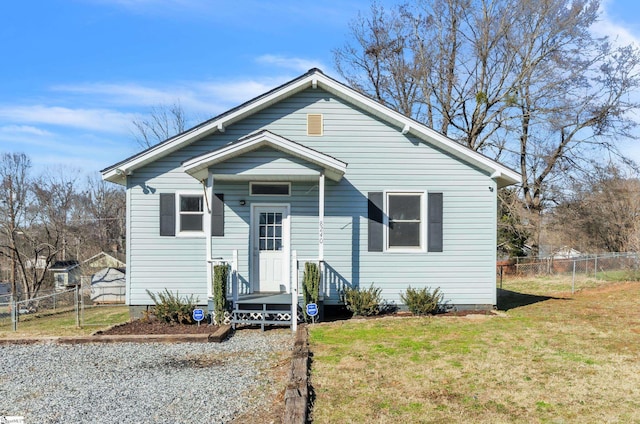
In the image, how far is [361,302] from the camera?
10.1m

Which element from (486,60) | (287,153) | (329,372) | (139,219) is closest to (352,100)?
(287,153)

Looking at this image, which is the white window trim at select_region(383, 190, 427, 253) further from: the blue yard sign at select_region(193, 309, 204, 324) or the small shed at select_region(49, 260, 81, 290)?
the small shed at select_region(49, 260, 81, 290)

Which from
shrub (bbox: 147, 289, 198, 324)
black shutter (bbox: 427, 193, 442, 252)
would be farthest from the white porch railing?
A: black shutter (bbox: 427, 193, 442, 252)

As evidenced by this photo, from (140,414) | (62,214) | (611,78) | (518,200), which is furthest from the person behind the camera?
(62,214)

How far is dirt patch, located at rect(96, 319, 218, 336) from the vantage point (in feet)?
29.8

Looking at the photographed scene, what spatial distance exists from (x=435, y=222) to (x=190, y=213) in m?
5.42

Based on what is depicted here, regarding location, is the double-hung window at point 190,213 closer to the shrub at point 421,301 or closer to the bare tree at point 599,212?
the shrub at point 421,301

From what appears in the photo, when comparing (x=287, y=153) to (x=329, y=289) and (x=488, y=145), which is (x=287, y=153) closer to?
(x=329, y=289)

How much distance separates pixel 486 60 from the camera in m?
23.5

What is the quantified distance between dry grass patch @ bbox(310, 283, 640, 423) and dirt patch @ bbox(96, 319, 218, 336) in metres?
2.22

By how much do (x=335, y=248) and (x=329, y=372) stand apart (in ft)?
15.7

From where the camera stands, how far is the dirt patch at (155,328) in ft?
29.8

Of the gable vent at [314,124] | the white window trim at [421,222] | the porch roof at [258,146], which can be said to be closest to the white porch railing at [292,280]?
the white window trim at [421,222]

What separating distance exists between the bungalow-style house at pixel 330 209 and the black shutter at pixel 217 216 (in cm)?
2
